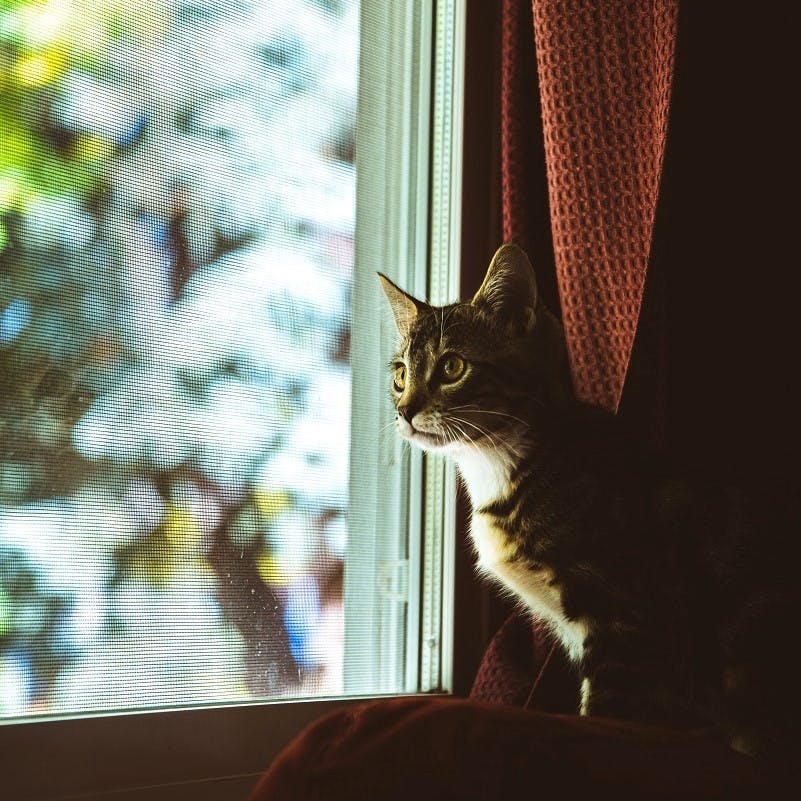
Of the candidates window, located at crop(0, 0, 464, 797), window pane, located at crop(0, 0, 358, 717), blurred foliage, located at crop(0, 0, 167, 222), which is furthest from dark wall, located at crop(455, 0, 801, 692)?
blurred foliage, located at crop(0, 0, 167, 222)

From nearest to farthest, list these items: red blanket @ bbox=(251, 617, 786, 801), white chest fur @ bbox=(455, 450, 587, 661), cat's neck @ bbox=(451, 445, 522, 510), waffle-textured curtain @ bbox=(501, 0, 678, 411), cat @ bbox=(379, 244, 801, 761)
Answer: red blanket @ bbox=(251, 617, 786, 801) → cat @ bbox=(379, 244, 801, 761) → white chest fur @ bbox=(455, 450, 587, 661) → cat's neck @ bbox=(451, 445, 522, 510) → waffle-textured curtain @ bbox=(501, 0, 678, 411)

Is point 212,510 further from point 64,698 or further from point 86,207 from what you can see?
point 86,207

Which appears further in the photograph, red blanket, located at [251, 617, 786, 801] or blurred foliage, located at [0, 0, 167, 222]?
blurred foliage, located at [0, 0, 167, 222]

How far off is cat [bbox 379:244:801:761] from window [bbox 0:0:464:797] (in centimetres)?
23

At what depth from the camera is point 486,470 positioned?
1175 millimetres

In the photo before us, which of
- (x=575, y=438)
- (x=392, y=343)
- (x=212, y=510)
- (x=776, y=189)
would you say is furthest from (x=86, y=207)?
(x=776, y=189)

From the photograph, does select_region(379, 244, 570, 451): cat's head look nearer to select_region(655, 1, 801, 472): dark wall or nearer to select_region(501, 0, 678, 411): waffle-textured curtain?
select_region(501, 0, 678, 411): waffle-textured curtain

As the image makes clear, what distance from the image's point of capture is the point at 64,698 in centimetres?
100

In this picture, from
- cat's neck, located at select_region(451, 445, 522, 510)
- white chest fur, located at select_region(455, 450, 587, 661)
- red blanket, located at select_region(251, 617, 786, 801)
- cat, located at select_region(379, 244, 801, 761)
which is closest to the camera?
red blanket, located at select_region(251, 617, 786, 801)

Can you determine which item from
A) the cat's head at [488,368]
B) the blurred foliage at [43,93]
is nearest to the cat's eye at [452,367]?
the cat's head at [488,368]

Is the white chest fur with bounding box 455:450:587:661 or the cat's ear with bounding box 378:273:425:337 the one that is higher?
the cat's ear with bounding box 378:273:425:337

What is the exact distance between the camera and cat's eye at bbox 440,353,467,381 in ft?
3.88

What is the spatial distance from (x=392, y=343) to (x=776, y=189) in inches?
25.6

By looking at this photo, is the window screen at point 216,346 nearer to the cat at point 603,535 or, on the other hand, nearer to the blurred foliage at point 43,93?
the blurred foliage at point 43,93
